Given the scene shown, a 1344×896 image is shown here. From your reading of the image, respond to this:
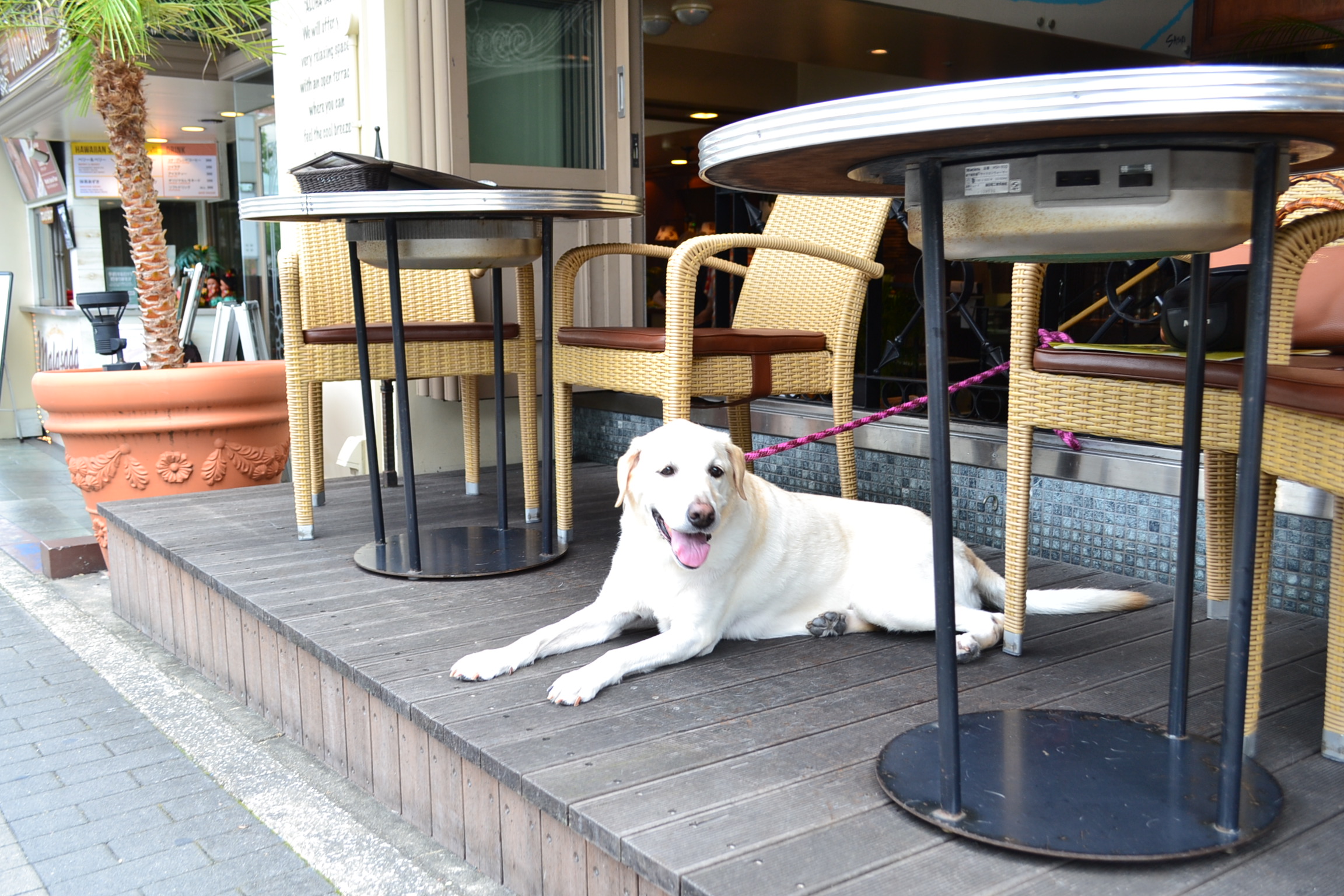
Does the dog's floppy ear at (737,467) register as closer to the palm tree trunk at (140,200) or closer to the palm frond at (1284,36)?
the palm tree trunk at (140,200)

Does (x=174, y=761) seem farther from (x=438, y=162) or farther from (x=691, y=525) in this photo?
(x=438, y=162)

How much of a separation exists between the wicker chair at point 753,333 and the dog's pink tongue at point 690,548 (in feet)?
1.91

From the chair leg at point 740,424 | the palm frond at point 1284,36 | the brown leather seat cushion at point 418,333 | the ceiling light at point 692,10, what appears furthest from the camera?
the ceiling light at point 692,10

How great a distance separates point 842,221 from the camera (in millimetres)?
3271

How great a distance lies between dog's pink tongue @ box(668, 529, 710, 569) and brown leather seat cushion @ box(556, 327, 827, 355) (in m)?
0.69

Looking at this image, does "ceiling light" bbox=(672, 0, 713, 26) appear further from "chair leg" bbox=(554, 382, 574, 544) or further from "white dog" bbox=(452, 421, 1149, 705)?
"white dog" bbox=(452, 421, 1149, 705)

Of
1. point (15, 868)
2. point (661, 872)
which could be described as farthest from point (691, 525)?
point (15, 868)

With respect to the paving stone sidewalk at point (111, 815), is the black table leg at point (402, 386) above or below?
above

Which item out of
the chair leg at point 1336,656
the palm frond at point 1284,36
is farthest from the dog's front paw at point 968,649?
the palm frond at point 1284,36

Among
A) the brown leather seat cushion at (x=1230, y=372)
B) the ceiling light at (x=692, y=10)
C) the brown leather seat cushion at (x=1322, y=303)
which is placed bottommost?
the brown leather seat cushion at (x=1230, y=372)

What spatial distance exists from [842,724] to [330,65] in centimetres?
385

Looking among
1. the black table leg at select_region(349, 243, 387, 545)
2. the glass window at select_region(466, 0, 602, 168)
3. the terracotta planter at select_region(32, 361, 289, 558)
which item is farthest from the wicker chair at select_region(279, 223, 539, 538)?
the glass window at select_region(466, 0, 602, 168)

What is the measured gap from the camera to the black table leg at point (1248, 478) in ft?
4.27

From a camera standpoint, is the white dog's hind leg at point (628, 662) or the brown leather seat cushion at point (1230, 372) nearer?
the brown leather seat cushion at point (1230, 372)
